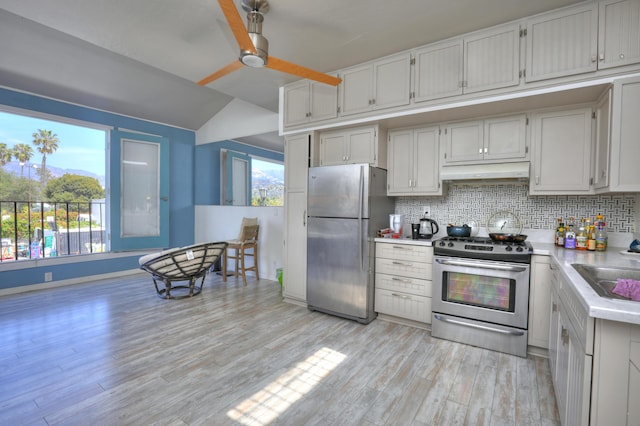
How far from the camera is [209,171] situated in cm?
643

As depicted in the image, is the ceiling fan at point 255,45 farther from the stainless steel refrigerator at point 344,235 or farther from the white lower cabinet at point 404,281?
the white lower cabinet at point 404,281

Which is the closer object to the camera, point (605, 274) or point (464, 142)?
point (605, 274)

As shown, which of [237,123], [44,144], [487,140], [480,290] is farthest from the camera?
[237,123]

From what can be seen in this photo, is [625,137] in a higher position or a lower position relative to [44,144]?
lower

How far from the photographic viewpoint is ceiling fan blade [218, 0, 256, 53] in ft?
5.58

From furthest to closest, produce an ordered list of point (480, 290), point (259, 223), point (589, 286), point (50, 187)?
point (259, 223) → point (50, 187) → point (480, 290) → point (589, 286)

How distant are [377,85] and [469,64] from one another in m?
0.86

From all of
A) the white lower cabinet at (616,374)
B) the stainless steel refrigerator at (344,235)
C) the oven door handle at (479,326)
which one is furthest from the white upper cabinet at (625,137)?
the stainless steel refrigerator at (344,235)

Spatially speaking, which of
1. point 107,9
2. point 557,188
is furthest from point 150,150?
point 557,188

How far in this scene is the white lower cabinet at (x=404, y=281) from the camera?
291cm

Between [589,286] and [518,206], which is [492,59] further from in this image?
[589,286]

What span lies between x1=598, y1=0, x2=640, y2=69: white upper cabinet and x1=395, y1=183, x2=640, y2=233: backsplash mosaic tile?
1.15 m

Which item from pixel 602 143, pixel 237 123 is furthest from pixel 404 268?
pixel 237 123

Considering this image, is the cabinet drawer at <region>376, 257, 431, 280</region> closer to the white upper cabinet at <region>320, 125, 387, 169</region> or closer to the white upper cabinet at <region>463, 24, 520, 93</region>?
the white upper cabinet at <region>320, 125, 387, 169</region>
